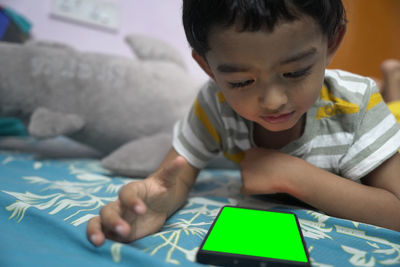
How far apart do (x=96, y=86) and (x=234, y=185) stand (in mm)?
527

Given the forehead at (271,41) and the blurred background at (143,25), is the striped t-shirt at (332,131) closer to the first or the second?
the forehead at (271,41)

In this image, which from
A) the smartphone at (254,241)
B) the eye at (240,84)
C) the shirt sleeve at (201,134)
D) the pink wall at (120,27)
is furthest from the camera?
the pink wall at (120,27)

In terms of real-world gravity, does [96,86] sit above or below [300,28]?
below

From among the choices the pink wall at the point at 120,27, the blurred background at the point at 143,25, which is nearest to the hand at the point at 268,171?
the blurred background at the point at 143,25

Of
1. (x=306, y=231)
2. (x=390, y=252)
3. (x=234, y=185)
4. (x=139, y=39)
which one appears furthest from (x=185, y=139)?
(x=139, y=39)

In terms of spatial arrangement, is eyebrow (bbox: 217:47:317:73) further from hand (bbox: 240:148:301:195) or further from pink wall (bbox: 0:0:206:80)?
pink wall (bbox: 0:0:206:80)

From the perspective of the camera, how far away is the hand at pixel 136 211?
37cm

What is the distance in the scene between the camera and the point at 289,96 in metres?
0.44

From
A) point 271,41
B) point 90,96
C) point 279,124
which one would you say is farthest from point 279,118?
point 90,96

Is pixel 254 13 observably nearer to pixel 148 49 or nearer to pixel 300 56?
pixel 300 56

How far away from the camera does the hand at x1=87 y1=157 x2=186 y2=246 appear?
37 cm

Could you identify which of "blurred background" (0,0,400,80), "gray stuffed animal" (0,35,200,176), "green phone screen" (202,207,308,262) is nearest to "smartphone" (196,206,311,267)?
"green phone screen" (202,207,308,262)

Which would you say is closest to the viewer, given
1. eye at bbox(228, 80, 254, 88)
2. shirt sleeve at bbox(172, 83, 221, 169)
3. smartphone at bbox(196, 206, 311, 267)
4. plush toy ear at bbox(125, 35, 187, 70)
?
smartphone at bbox(196, 206, 311, 267)

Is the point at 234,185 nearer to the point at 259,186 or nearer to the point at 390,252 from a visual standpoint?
the point at 259,186
